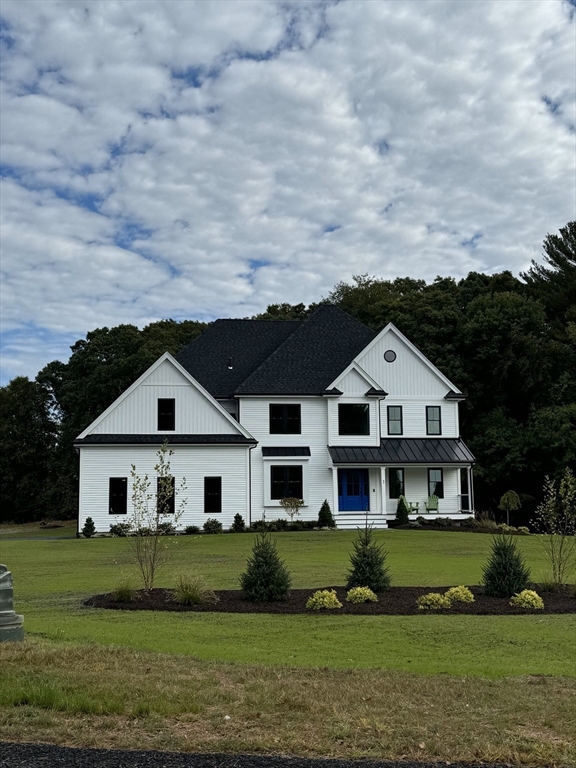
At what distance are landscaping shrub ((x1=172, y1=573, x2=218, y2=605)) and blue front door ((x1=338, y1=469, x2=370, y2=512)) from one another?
984 inches

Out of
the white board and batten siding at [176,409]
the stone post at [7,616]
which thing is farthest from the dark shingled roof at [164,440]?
the stone post at [7,616]

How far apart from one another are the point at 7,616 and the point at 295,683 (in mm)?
3746

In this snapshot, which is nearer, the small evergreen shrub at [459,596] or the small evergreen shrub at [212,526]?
the small evergreen shrub at [459,596]

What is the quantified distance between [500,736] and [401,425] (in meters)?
34.3

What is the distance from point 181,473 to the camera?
115ft

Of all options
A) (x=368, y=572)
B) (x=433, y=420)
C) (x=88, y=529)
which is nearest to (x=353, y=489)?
(x=433, y=420)

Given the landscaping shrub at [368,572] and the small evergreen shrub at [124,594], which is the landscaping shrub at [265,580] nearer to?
the landscaping shrub at [368,572]

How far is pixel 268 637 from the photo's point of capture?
35.6ft

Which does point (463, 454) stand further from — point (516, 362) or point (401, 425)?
point (516, 362)

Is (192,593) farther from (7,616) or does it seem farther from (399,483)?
(399,483)

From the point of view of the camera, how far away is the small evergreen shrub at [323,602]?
13.0 metres

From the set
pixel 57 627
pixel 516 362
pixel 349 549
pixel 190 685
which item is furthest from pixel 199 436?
pixel 190 685

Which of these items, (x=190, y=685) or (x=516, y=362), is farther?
(x=516, y=362)

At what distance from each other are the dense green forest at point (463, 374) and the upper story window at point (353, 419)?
950 centimetres
